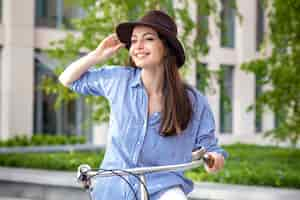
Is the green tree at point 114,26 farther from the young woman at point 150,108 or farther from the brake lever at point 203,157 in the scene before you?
the brake lever at point 203,157

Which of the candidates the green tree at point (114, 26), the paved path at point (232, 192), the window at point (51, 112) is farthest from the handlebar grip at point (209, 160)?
the window at point (51, 112)

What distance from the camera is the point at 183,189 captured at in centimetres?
388

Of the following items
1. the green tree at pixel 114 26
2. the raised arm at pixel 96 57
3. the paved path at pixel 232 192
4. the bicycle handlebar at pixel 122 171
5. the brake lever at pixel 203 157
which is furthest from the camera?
the green tree at pixel 114 26

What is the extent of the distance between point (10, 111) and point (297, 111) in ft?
32.2

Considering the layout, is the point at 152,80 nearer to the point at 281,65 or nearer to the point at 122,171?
the point at 122,171

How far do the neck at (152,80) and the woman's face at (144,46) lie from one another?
5 centimetres

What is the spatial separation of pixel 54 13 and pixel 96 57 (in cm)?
2199

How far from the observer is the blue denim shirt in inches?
149

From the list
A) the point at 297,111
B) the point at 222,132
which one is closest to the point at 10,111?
the point at 297,111

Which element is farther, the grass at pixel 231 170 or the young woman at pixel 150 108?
the grass at pixel 231 170

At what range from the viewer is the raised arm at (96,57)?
3.98 metres

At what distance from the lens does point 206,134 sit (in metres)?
3.88

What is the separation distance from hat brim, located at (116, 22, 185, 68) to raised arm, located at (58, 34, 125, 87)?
1.5 inches

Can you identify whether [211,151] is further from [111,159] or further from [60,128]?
[60,128]
